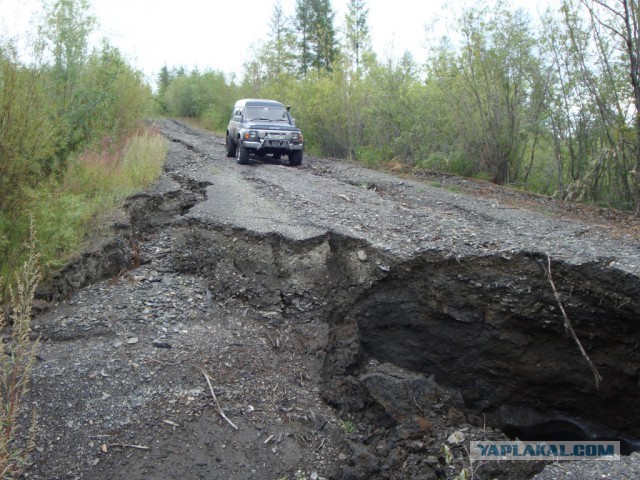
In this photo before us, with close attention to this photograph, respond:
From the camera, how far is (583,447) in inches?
224

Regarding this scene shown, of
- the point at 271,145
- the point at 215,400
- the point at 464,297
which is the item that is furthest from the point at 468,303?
the point at 271,145

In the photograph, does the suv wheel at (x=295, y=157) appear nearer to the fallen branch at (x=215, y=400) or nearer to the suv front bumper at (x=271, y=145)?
the suv front bumper at (x=271, y=145)

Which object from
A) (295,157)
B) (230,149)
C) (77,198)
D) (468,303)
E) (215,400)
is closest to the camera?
(215,400)

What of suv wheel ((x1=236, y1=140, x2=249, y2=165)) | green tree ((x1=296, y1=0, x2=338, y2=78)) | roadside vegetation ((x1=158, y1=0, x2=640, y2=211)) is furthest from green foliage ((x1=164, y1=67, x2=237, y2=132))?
suv wheel ((x1=236, y1=140, x2=249, y2=165))

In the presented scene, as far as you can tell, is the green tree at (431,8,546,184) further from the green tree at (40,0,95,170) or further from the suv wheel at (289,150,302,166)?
the green tree at (40,0,95,170)

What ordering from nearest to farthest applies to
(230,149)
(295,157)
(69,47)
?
(69,47), (295,157), (230,149)

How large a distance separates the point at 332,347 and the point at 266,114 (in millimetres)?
10085

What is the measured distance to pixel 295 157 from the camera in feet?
45.5

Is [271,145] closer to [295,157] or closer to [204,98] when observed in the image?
[295,157]

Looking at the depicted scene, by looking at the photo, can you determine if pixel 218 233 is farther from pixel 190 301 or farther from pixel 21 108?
pixel 21 108

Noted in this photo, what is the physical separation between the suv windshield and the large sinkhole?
9411 millimetres

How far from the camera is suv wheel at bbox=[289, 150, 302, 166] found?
13758 mm

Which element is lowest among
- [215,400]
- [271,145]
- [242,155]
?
[215,400]

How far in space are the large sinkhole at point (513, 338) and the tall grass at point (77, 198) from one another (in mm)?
3263
